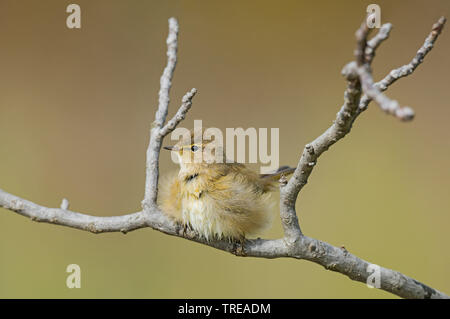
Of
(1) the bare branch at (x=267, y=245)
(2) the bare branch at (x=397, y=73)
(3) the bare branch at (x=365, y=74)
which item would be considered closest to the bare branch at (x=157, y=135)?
(1) the bare branch at (x=267, y=245)

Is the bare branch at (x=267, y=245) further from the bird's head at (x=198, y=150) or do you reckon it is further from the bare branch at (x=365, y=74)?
the bare branch at (x=365, y=74)

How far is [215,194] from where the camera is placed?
174cm

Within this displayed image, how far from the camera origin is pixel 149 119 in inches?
138

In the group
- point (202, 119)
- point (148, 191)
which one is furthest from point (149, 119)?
point (148, 191)

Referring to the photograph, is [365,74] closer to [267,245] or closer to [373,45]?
[373,45]

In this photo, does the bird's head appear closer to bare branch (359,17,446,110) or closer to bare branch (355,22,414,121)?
bare branch (359,17,446,110)

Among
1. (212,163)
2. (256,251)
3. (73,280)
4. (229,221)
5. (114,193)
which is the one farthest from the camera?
(114,193)

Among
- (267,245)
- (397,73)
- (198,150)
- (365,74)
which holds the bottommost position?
(267,245)

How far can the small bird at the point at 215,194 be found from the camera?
163cm

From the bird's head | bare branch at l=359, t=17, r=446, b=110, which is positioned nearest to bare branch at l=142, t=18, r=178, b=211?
the bird's head

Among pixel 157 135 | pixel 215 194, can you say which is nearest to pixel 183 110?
pixel 157 135

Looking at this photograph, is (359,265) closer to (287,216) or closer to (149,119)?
(287,216)

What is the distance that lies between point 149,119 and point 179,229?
2.02 m

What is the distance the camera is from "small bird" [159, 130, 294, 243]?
163cm
